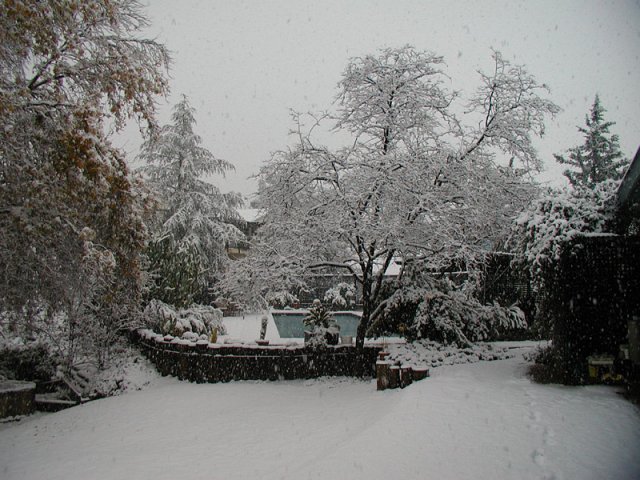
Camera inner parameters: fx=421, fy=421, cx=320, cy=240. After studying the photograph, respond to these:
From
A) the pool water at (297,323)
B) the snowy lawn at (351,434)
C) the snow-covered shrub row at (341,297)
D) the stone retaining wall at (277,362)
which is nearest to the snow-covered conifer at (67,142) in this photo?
the snowy lawn at (351,434)

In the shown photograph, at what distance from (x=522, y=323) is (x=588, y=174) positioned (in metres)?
21.8

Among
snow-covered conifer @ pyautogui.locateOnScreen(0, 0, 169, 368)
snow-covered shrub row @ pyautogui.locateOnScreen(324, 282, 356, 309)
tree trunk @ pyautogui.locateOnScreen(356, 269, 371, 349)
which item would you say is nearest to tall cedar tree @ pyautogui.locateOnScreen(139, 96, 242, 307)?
snow-covered shrub row @ pyautogui.locateOnScreen(324, 282, 356, 309)

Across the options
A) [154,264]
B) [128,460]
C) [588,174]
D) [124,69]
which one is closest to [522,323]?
[128,460]

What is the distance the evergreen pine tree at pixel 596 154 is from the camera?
2717cm

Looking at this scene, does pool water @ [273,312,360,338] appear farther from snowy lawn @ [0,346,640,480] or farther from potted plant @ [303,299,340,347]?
snowy lawn @ [0,346,640,480]

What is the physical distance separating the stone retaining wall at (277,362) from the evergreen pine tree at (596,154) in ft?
76.9

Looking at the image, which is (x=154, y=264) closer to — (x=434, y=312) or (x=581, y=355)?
(x=434, y=312)

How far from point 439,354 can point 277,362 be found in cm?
404

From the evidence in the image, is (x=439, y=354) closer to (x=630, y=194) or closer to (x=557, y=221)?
(x=557, y=221)

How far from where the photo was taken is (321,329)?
36.0 feet

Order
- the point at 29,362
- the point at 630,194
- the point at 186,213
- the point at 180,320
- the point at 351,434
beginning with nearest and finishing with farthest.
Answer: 1. the point at 630,194
2. the point at 351,434
3. the point at 29,362
4. the point at 180,320
5. the point at 186,213

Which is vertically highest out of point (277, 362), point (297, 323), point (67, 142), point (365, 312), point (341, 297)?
point (67, 142)

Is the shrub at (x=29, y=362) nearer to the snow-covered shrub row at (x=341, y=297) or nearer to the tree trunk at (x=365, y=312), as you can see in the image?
the tree trunk at (x=365, y=312)

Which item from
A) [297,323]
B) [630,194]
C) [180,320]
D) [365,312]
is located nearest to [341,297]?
[297,323]
